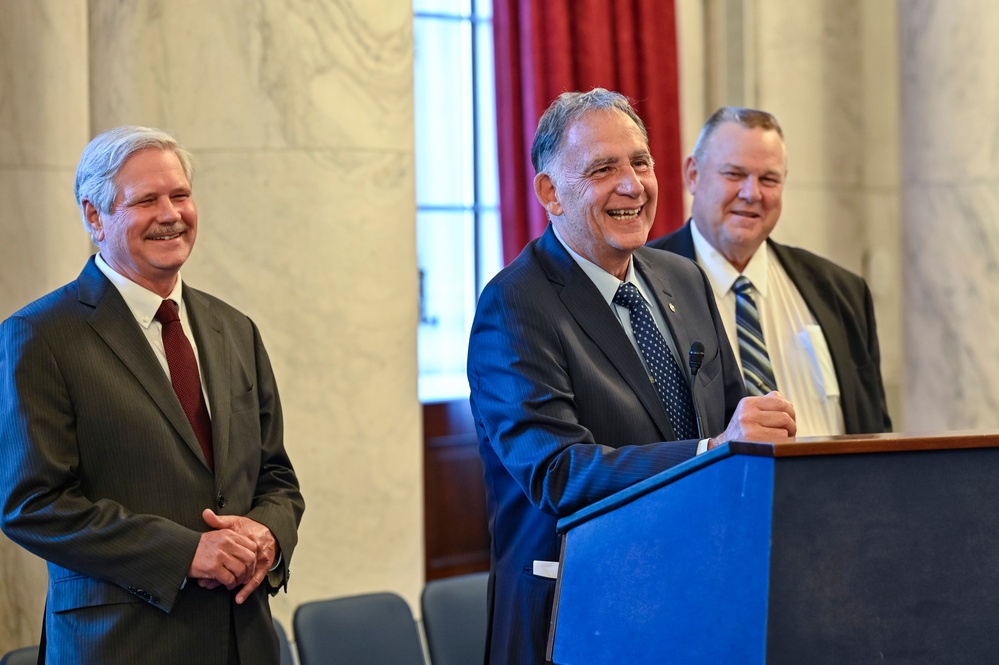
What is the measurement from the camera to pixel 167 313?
287 cm

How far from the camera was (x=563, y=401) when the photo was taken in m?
2.34

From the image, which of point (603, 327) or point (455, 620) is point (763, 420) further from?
point (455, 620)

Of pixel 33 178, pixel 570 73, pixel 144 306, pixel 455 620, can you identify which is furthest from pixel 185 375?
pixel 570 73

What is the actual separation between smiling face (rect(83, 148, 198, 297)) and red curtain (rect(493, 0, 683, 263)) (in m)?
3.00

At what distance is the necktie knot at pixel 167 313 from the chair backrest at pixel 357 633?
1.15 meters

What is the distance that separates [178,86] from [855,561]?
3.72 metres

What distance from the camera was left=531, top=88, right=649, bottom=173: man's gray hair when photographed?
267 cm

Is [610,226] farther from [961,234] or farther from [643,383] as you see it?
[961,234]

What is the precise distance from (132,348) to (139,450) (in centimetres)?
25

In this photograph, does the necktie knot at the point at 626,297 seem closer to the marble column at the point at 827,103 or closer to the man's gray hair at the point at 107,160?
the man's gray hair at the point at 107,160

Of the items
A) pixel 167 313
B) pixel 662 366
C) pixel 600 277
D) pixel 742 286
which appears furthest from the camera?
pixel 742 286

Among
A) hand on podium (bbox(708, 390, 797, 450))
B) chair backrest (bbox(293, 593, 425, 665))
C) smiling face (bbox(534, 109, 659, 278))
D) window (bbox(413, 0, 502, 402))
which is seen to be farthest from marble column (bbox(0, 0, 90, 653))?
hand on podium (bbox(708, 390, 797, 450))

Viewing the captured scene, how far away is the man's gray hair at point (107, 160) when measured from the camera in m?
2.83

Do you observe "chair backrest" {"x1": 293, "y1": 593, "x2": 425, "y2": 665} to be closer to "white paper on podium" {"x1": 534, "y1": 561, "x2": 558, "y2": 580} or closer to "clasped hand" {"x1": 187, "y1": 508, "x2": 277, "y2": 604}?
"clasped hand" {"x1": 187, "y1": 508, "x2": 277, "y2": 604}
